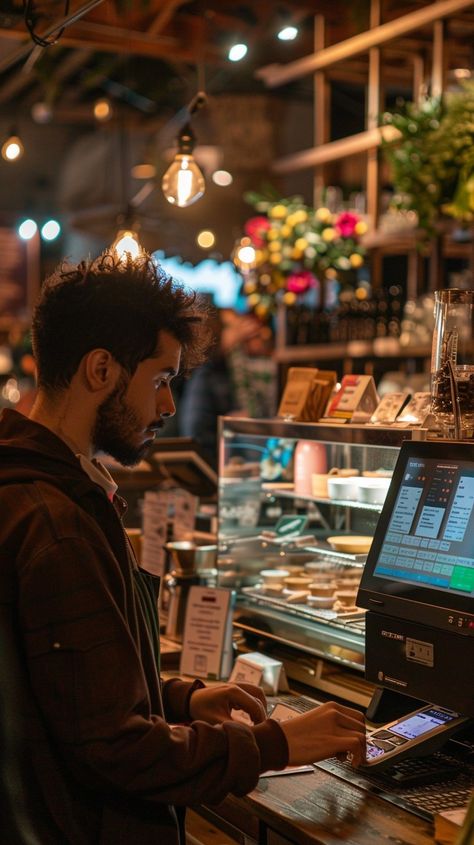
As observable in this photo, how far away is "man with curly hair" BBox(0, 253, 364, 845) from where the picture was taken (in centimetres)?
162

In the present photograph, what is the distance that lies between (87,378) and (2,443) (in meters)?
0.18

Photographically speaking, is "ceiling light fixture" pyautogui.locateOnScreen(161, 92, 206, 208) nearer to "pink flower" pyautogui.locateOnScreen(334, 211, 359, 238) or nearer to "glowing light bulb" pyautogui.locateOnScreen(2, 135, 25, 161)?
"glowing light bulb" pyautogui.locateOnScreen(2, 135, 25, 161)

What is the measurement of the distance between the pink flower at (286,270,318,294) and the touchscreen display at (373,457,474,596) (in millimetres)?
4265

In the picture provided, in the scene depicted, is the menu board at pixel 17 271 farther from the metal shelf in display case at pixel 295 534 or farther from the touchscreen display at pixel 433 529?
the touchscreen display at pixel 433 529

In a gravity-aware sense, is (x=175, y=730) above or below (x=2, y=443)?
below

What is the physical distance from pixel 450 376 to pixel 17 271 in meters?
8.01

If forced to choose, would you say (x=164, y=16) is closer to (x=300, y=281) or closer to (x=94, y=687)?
(x=300, y=281)

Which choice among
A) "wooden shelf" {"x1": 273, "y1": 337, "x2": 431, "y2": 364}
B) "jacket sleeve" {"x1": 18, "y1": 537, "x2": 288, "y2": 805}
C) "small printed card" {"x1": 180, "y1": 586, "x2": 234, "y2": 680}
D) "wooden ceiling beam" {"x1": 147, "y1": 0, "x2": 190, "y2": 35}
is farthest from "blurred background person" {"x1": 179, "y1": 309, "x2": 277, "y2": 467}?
"jacket sleeve" {"x1": 18, "y1": 537, "x2": 288, "y2": 805}

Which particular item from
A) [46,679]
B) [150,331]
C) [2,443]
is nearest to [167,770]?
[46,679]

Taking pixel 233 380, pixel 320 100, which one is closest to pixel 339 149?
pixel 320 100

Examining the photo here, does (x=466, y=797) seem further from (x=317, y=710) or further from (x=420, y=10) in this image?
(x=420, y=10)

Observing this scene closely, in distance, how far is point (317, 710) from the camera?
193 cm

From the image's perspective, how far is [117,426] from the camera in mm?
1836

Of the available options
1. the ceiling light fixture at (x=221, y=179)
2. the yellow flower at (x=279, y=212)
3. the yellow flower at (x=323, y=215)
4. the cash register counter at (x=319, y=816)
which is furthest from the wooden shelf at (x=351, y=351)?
the cash register counter at (x=319, y=816)
